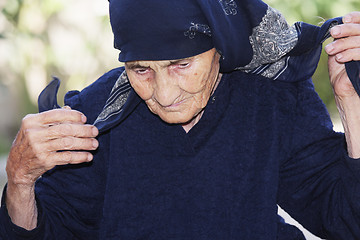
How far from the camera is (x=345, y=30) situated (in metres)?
1.77

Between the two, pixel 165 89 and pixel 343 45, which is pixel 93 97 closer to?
pixel 165 89

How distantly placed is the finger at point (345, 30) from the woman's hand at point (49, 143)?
822 mm

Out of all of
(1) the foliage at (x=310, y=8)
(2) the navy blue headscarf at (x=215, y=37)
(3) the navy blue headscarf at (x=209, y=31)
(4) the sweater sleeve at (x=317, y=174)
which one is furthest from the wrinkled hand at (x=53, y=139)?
(1) the foliage at (x=310, y=8)

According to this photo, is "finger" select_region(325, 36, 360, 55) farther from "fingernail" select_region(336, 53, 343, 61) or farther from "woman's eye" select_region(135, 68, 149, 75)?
"woman's eye" select_region(135, 68, 149, 75)

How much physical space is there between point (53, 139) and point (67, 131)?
55mm

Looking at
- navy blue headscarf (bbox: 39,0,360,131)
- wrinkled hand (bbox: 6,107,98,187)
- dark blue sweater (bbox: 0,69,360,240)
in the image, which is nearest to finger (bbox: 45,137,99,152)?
wrinkled hand (bbox: 6,107,98,187)

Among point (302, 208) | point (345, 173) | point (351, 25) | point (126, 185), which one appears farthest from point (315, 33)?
point (126, 185)

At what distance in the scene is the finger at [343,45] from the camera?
1789 mm

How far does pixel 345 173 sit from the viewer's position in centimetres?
196

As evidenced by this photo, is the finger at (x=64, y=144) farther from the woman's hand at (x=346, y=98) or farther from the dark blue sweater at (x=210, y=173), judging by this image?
the woman's hand at (x=346, y=98)

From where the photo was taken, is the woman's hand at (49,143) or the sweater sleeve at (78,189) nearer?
the woman's hand at (49,143)

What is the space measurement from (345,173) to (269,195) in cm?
28

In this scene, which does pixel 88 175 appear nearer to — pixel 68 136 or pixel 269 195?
pixel 68 136

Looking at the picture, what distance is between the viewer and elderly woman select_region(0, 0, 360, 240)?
193 cm
